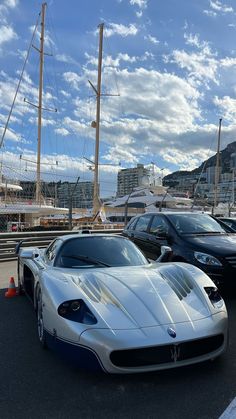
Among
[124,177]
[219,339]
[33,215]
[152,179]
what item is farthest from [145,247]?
[152,179]

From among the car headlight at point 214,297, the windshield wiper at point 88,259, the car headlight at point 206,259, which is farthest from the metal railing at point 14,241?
the car headlight at point 214,297

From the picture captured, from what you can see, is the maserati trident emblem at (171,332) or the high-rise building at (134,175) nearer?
the maserati trident emblem at (171,332)

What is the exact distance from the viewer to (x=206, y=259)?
21.0 ft

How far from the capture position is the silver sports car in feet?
11.0

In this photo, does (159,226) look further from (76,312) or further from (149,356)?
(149,356)

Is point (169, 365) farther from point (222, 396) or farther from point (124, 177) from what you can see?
point (124, 177)

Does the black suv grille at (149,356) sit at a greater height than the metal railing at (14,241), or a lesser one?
greater

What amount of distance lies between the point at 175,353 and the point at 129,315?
1.68 ft

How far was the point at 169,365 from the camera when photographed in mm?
3357

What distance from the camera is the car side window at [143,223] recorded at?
873 centimetres

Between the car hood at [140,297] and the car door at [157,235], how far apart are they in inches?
113

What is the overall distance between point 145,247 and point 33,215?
73.1 feet

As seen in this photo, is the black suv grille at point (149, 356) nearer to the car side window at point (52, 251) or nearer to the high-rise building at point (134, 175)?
the car side window at point (52, 251)

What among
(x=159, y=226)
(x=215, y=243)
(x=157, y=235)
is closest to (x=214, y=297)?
(x=215, y=243)
